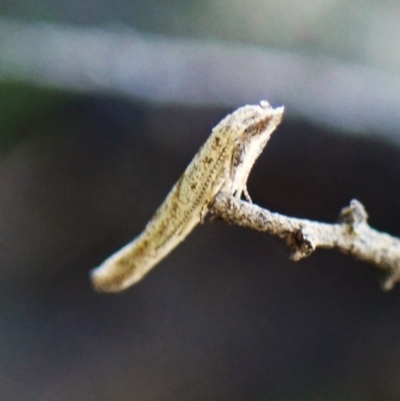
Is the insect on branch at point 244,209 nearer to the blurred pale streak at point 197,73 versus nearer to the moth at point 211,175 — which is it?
the moth at point 211,175

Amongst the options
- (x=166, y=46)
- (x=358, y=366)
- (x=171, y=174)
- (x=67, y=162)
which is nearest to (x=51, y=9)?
(x=166, y=46)

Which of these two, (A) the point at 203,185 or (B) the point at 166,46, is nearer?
(A) the point at 203,185

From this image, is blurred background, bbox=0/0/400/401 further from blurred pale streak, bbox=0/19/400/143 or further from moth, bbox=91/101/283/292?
moth, bbox=91/101/283/292

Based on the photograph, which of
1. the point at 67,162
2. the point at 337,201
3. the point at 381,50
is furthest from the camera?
the point at 381,50

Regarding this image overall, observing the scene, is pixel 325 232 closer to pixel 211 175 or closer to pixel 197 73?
pixel 211 175

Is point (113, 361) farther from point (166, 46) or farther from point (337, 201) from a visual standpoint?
point (166, 46)

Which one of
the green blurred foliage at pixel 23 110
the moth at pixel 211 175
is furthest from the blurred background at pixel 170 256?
the moth at pixel 211 175

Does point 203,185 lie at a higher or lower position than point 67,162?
lower

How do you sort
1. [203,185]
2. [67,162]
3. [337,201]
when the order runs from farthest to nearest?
[67,162]
[337,201]
[203,185]
